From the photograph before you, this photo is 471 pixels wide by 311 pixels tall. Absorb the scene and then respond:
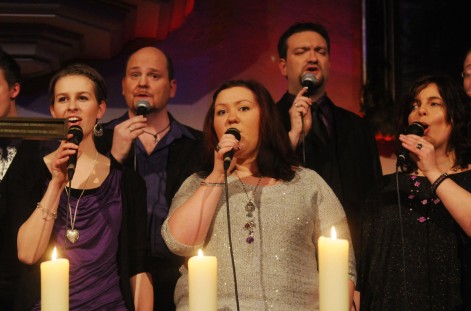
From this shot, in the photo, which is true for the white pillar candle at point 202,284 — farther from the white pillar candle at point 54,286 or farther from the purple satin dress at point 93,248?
the purple satin dress at point 93,248

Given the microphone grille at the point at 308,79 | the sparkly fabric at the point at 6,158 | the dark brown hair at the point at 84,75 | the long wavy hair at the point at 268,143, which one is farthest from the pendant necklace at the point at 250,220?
the sparkly fabric at the point at 6,158

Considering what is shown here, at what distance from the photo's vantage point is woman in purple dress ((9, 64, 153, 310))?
2674 mm

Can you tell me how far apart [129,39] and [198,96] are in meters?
0.46

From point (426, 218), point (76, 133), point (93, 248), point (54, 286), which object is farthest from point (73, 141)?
point (426, 218)

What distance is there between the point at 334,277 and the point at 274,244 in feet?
3.32

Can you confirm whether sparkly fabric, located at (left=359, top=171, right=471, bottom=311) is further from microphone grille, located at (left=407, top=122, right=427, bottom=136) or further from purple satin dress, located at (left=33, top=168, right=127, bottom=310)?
purple satin dress, located at (left=33, top=168, right=127, bottom=310)

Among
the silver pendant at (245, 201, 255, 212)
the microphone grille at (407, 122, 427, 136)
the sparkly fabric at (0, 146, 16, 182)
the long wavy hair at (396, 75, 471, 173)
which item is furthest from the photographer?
the sparkly fabric at (0, 146, 16, 182)

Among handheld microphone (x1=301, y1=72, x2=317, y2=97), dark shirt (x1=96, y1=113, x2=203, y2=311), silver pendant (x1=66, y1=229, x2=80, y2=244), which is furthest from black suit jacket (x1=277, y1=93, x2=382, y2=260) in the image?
silver pendant (x1=66, y1=229, x2=80, y2=244)

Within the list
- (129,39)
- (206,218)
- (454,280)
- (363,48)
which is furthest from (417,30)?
(206,218)

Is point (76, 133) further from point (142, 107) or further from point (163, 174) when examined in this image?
point (163, 174)

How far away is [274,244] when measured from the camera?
2.63 metres

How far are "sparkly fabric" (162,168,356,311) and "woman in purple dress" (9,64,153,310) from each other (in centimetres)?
20

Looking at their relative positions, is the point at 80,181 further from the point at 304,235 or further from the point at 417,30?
the point at 417,30

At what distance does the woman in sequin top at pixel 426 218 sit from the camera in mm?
2768
